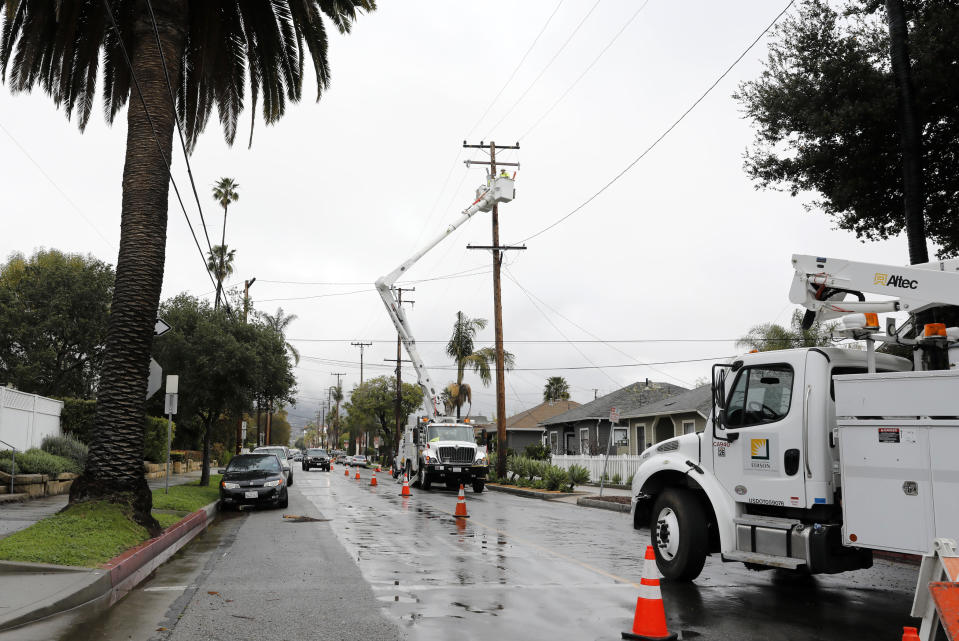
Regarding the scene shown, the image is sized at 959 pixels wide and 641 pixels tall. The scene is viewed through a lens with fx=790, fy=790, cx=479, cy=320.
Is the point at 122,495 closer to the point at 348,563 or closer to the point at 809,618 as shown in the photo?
the point at 348,563

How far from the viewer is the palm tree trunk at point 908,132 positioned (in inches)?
447

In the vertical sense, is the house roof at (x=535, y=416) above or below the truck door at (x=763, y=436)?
above

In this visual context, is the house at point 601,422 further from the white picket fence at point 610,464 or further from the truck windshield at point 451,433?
the truck windshield at point 451,433

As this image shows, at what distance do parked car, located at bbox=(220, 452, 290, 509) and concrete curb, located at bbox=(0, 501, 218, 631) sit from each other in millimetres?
7116

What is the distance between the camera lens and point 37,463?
19.6 meters

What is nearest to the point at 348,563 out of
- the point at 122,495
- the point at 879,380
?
the point at 122,495

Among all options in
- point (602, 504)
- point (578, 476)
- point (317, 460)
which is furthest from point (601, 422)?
point (317, 460)

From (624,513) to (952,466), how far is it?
48.0ft

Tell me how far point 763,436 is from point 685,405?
25.4m

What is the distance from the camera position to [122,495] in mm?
11664

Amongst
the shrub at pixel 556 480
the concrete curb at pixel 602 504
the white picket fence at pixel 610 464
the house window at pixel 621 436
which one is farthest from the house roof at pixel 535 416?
the concrete curb at pixel 602 504

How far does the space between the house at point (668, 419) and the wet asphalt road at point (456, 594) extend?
61.9 ft

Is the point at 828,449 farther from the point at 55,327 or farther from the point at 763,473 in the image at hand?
the point at 55,327

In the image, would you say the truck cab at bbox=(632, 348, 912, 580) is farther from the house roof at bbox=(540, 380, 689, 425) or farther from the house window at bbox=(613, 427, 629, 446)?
the house roof at bbox=(540, 380, 689, 425)
